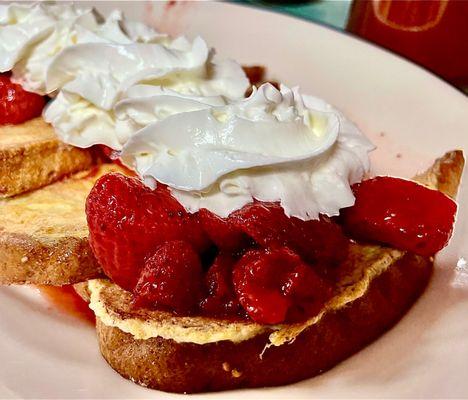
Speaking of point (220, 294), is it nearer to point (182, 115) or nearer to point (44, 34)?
point (182, 115)

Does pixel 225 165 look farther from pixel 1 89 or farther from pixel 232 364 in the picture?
pixel 1 89

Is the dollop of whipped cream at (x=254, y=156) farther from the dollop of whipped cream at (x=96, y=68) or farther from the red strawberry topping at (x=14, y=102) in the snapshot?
the red strawberry topping at (x=14, y=102)

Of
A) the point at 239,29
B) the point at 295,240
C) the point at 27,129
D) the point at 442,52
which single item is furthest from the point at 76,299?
the point at 442,52

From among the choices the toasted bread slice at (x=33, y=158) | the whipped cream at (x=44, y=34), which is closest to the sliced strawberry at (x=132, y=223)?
the toasted bread slice at (x=33, y=158)

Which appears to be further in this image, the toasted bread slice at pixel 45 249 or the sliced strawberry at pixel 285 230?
the toasted bread slice at pixel 45 249

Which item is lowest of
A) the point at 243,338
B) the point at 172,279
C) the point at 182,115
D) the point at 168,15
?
the point at 168,15

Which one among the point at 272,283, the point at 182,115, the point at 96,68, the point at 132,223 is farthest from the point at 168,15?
the point at 272,283

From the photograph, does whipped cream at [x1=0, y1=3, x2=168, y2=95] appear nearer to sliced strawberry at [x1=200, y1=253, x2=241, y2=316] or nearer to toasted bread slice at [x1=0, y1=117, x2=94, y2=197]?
toasted bread slice at [x1=0, y1=117, x2=94, y2=197]
